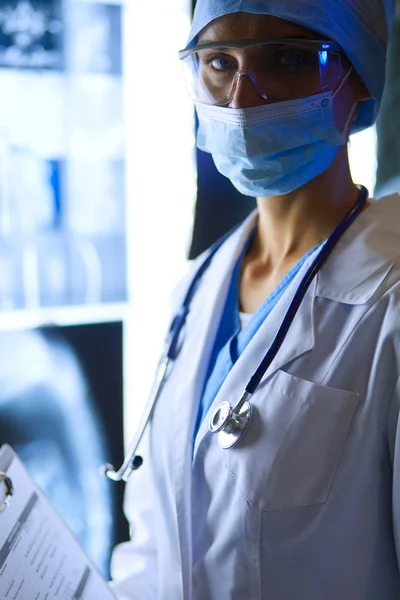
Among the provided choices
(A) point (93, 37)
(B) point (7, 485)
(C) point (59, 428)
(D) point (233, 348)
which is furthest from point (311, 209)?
(C) point (59, 428)

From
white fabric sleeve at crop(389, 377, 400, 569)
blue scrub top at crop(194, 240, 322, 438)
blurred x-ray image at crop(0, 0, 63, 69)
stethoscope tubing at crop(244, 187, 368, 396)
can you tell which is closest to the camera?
white fabric sleeve at crop(389, 377, 400, 569)

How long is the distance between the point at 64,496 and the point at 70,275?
56 centimetres

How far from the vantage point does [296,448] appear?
83 cm

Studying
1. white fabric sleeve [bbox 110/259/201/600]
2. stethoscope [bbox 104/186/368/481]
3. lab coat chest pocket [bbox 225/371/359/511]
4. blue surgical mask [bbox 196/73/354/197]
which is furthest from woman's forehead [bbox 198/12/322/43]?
white fabric sleeve [bbox 110/259/201/600]

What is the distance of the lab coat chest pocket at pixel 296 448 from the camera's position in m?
0.82

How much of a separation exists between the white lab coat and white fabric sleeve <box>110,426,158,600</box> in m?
0.13

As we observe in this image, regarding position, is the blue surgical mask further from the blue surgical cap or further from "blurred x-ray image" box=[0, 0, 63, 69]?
"blurred x-ray image" box=[0, 0, 63, 69]

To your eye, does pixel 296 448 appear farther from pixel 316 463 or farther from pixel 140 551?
pixel 140 551

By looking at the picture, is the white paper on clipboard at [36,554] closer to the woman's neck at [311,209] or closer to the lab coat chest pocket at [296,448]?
the lab coat chest pocket at [296,448]

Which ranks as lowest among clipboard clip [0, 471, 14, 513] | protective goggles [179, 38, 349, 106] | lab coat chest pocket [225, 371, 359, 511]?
clipboard clip [0, 471, 14, 513]

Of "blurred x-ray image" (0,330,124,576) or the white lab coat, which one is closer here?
the white lab coat

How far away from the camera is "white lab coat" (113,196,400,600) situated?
81cm

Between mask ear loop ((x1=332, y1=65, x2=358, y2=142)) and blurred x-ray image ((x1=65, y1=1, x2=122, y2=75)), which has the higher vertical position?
blurred x-ray image ((x1=65, y1=1, x2=122, y2=75))

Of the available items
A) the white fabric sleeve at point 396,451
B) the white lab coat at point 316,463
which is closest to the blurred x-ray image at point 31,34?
the white lab coat at point 316,463
